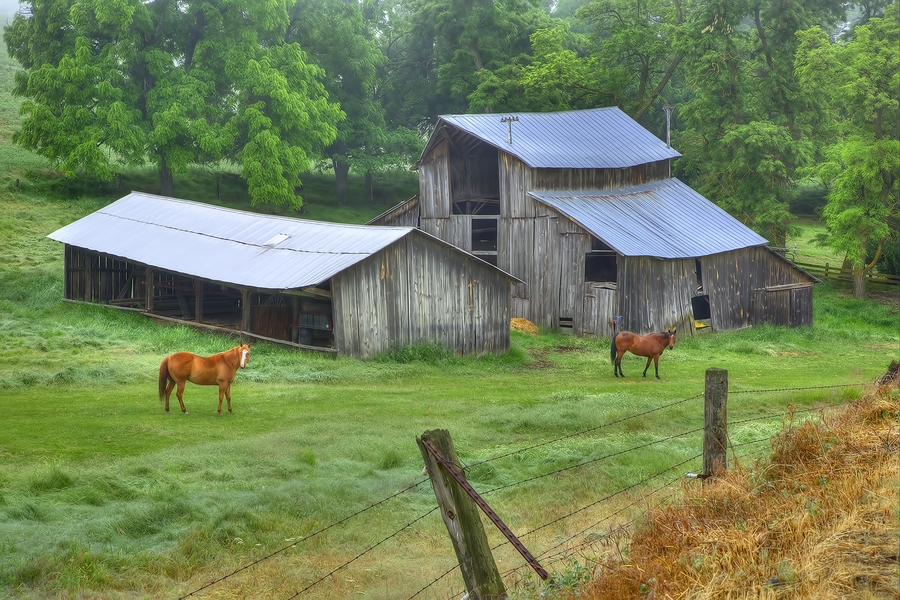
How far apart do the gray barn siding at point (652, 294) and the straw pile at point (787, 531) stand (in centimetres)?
2386

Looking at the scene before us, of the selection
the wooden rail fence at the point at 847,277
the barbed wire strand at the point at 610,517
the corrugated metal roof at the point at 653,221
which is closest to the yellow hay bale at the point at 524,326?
the corrugated metal roof at the point at 653,221

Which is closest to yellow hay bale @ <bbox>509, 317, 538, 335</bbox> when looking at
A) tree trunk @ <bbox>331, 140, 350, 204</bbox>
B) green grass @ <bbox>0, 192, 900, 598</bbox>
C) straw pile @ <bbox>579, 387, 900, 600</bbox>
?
green grass @ <bbox>0, 192, 900, 598</bbox>

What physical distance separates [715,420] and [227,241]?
2535 centimetres

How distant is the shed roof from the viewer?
1054 inches

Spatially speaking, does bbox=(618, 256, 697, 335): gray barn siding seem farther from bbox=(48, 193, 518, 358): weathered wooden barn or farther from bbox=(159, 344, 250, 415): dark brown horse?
bbox=(159, 344, 250, 415): dark brown horse

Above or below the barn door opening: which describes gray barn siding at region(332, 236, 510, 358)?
below

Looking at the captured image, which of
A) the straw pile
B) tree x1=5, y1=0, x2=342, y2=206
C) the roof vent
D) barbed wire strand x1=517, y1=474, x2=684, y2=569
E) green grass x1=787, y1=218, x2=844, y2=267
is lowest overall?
barbed wire strand x1=517, y1=474, x2=684, y2=569

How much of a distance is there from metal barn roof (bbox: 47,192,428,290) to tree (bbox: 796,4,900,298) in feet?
78.8

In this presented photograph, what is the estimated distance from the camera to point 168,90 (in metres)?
47.0

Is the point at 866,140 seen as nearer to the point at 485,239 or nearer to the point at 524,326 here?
the point at 485,239

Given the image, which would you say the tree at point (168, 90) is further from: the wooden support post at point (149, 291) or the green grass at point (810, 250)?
the green grass at point (810, 250)

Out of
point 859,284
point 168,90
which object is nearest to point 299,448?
point 168,90

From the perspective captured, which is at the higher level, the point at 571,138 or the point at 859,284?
the point at 571,138

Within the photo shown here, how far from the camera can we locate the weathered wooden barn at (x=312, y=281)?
86.0 feet
